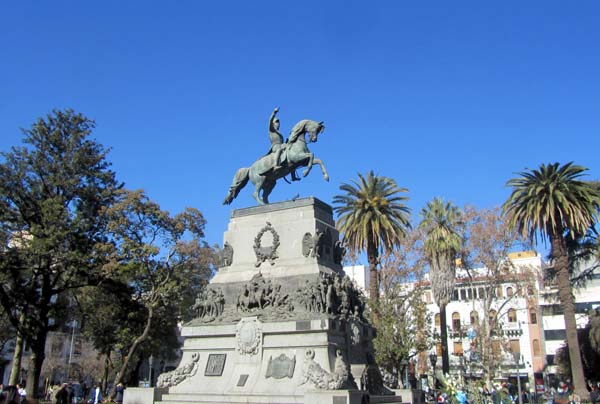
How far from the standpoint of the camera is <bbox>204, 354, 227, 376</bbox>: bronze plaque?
18.6 meters

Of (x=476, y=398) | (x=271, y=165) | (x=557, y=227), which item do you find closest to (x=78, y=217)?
(x=271, y=165)

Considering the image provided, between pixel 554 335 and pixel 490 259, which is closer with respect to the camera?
pixel 490 259

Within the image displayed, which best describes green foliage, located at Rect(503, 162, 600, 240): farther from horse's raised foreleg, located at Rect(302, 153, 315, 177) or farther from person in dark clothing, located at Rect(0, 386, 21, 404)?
person in dark clothing, located at Rect(0, 386, 21, 404)

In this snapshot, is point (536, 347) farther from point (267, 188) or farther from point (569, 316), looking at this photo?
point (267, 188)

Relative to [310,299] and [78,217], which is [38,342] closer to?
[78,217]

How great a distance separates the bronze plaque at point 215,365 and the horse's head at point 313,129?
8.63 metres

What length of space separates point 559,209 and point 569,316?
21.0 ft

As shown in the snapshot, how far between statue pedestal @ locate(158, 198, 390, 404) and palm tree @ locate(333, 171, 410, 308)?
57.6ft

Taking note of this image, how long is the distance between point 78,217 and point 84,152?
15.2ft

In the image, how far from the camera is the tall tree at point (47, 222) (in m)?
31.8

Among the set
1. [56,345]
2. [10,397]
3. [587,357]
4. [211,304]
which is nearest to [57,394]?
[211,304]

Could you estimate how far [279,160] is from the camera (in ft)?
71.1

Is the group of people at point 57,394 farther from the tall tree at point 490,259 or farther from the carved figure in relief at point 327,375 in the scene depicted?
the tall tree at point 490,259

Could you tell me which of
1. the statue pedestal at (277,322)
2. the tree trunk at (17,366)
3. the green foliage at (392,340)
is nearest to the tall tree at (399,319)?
the green foliage at (392,340)
